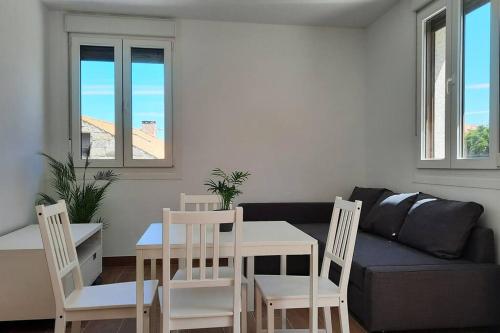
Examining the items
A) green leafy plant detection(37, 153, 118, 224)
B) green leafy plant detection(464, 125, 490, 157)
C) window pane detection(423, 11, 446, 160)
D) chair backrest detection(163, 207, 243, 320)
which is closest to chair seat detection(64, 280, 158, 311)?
chair backrest detection(163, 207, 243, 320)

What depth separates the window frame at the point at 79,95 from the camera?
3.80 meters

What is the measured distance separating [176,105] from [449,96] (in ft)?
8.90

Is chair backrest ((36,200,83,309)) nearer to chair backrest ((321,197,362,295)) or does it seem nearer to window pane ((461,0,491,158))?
chair backrest ((321,197,362,295))

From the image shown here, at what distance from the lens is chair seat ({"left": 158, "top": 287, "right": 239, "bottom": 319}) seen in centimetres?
159

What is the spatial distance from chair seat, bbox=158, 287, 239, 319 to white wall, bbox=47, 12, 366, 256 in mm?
Answer: 2199

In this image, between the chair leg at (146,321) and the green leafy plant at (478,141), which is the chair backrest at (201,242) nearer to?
the chair leg at (146,321)

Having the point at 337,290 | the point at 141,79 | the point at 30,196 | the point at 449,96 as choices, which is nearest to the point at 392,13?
the point at 449,96

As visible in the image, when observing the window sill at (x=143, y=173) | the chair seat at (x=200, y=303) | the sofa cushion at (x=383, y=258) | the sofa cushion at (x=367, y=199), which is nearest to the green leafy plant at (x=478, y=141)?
the sofa cushion at (x=383, y=258)

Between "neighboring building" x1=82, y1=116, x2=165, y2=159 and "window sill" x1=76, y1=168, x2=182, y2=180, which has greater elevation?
"neighboring building" x1=82, y1=116, x2=165, y2=159

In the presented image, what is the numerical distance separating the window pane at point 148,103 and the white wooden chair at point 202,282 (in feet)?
8.06

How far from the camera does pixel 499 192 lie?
7.84ft

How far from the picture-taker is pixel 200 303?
1690 mm

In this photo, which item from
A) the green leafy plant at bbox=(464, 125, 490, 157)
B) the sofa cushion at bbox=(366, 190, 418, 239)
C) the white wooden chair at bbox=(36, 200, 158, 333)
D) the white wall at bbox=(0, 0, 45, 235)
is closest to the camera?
the white wooden chair at bbox=(36, 200, 158, 333)

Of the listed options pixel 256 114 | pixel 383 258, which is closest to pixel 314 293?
pixel 383 258
